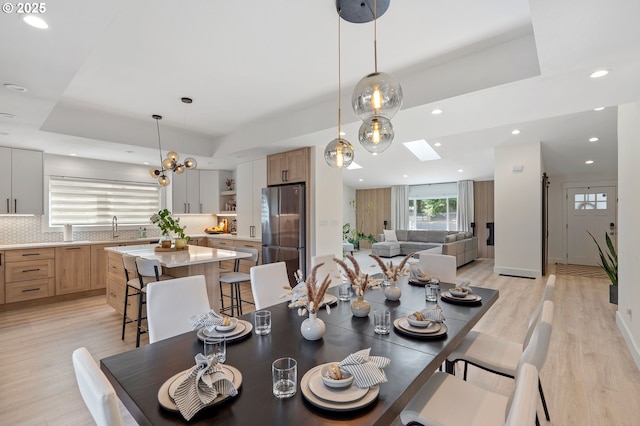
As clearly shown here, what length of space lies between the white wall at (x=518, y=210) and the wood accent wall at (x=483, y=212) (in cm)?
305

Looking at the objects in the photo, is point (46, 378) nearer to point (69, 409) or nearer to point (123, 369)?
point (69, 409)

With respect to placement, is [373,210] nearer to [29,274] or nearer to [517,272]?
[517,272]

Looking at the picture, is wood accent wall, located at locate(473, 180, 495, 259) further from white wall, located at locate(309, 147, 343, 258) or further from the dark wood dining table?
the dark wood dining table

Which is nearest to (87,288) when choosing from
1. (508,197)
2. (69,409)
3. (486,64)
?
(69,409)

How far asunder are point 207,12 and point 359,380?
2.48 meters

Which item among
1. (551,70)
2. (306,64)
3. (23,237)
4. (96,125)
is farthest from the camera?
(23,237)

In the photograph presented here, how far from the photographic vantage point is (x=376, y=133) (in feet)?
6.88

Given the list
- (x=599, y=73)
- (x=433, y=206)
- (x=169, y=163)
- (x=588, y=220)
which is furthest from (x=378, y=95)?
(x=433, y=206)

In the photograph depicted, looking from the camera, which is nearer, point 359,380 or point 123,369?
point 359,380

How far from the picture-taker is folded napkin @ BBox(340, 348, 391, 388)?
105 centimetres

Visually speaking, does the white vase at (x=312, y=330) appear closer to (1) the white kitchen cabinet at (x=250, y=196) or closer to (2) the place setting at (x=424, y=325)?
(2) the place setting at (x=424, y=325)

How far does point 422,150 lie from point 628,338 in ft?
17.6

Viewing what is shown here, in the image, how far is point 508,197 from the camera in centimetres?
654

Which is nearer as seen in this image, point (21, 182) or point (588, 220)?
point (21, 182)
